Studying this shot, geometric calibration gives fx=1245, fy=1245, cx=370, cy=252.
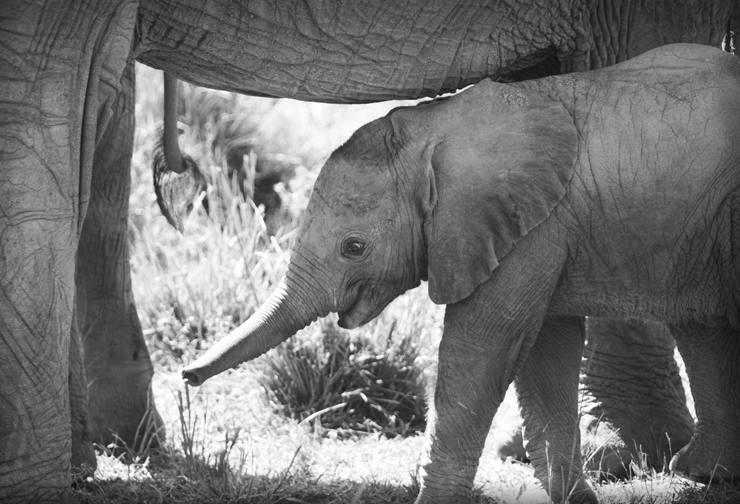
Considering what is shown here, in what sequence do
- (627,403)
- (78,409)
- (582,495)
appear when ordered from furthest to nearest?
(627,403)
(78,409)
(582,495)

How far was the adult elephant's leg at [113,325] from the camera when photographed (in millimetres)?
4879

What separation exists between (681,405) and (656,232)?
4.06ft

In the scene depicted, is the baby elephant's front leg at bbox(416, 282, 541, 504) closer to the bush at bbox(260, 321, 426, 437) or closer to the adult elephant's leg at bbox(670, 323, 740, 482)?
the adult elephant's leg at bbox(670, 323, 740, 482)

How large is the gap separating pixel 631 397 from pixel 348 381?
1326 mm

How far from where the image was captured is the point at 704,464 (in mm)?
4379

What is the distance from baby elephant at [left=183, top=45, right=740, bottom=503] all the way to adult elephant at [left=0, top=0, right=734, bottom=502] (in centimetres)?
25

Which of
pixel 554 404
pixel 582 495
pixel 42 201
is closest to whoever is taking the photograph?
pixel 42 201

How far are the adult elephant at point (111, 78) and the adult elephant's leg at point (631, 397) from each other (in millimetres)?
1136

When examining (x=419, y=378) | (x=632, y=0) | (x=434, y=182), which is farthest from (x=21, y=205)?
(x=419, y=378)

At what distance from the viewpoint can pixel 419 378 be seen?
563 cm

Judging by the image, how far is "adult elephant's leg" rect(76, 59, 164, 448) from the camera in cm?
488

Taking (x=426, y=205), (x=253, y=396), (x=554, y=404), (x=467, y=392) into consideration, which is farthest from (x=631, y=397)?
(x=253, y=396)

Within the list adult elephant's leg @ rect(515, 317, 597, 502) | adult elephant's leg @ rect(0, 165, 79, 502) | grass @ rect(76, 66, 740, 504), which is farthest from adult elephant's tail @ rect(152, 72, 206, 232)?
adult elephant's leg @ rect(515, 317, 597, 502)

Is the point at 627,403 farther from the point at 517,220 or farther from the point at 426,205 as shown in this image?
the point at 426,205
